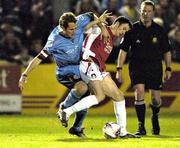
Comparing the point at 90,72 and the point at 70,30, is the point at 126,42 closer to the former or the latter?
the point at 90,72

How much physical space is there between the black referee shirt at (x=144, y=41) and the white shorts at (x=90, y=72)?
61.3 inches

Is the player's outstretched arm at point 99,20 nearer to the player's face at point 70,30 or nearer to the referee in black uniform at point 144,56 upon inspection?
the player's face at point 70,30

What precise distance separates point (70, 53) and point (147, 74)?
1885mm

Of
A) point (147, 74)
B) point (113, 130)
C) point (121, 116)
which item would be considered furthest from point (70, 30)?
Answer: point (147, 74)

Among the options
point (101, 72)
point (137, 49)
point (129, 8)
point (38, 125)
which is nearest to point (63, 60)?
point (101, 72)

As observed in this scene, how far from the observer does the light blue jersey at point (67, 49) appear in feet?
43.4

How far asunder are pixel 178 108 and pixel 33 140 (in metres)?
7.79

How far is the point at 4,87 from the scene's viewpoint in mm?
19734

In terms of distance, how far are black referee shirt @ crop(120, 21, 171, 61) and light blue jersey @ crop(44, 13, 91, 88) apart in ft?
3.97

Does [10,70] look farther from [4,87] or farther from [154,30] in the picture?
[154,30]

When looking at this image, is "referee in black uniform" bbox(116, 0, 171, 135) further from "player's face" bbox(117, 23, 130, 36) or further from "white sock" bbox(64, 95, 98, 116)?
"white sock" bbox(64, 95, 98, 116)

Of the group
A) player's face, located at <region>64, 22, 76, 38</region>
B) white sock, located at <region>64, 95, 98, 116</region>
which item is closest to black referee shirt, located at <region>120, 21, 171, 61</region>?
player's face, located at <region>64, 22, 76, 38</region>

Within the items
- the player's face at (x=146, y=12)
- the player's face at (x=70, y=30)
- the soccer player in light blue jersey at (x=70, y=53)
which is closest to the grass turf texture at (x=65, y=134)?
the soccer player in light blue jersey at (x=70, y=53)

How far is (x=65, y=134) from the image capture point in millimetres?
14461
